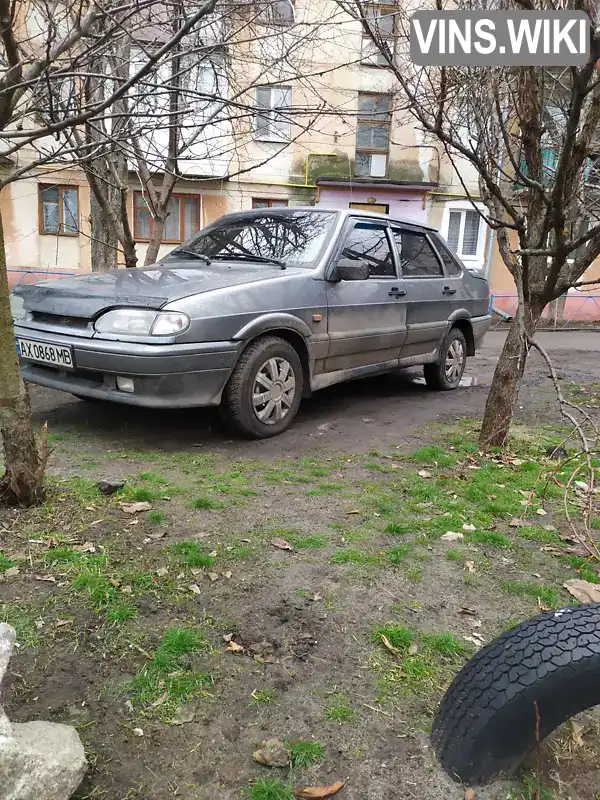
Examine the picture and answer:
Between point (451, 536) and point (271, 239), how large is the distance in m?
3.06

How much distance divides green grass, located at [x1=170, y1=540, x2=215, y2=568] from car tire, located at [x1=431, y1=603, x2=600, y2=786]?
1.22 meters

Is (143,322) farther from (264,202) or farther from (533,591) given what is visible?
(264,202)

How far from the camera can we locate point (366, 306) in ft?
17.3

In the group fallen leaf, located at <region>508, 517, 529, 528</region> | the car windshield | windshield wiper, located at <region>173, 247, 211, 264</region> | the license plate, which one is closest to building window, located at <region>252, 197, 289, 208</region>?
the car windshield

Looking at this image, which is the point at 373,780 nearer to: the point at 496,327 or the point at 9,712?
the point at 9,712

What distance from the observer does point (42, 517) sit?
2.84 metres

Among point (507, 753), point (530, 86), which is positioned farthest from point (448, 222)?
point (507, 753)

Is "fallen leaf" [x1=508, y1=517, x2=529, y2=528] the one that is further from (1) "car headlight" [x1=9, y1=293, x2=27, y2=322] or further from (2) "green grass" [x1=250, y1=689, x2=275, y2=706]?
(1) "car headlight" [x1=9, y1=293, x2=27, y2=322]

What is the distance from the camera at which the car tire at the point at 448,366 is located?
658 centimetres

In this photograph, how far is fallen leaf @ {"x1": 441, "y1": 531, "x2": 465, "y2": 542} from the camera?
2.96 meters

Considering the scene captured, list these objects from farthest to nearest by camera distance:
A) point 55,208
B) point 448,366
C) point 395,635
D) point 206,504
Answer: point 55,208 → point 448,366 → point 206,504 → point 395,635

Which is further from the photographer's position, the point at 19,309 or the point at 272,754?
the point at 19,309

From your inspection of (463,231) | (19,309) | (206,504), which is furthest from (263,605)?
(463,231)

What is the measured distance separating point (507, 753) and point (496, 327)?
16.8 meters
